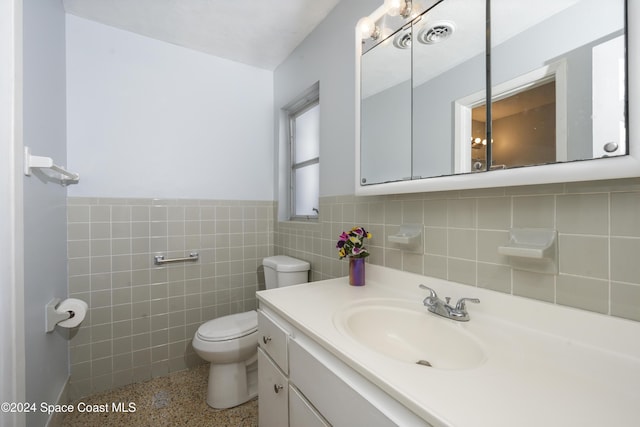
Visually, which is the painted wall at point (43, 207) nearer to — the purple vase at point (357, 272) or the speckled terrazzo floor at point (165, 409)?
the speckled terrazzo floor at point (165, 409)

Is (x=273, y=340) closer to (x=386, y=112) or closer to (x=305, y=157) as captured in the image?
(x=386, y=112)

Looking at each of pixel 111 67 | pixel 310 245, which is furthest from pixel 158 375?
pixel 111 67

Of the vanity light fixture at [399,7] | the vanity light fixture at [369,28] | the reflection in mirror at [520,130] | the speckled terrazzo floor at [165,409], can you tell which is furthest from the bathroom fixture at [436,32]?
the speckled terrazzo floor at [165,409]

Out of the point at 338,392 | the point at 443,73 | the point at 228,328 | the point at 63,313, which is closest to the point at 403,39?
the point at 443,73

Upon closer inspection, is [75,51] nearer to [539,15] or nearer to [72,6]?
[72,6]

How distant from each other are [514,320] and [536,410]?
1.29ft

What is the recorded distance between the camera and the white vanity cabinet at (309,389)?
1.93 feet

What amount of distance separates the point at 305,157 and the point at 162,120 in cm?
109

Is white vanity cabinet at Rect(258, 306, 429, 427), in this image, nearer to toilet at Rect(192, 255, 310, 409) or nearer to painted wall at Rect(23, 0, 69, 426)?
toilet at Rect(192, 255, 310, 409)

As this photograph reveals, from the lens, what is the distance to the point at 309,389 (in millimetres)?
817

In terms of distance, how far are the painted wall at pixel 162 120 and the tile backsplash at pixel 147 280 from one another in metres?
0.15

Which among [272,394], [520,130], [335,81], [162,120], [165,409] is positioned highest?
[335,81]

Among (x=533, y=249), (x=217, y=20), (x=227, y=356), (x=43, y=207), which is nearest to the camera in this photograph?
(x=533, y=249)

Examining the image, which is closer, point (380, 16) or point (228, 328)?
point (380, 16)
